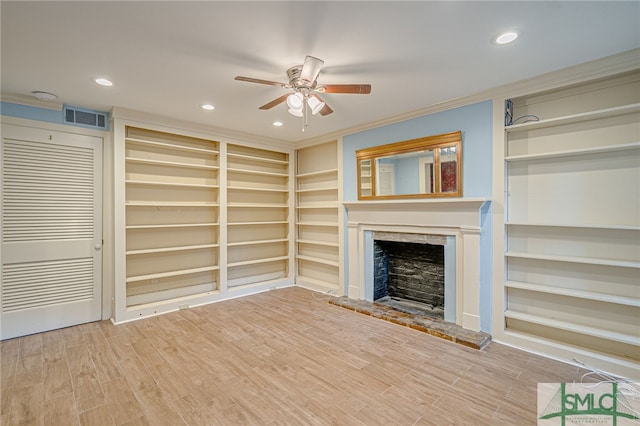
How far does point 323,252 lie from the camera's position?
5.24m

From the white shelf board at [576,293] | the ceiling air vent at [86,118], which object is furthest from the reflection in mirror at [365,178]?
the ceiling air vent at [86,118]

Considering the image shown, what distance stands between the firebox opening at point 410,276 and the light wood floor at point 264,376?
2.45 feet

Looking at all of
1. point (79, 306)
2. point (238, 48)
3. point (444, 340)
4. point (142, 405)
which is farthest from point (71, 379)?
point (444, 340)

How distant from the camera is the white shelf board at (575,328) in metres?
2.42

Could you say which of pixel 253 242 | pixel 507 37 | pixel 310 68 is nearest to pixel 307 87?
pixel 310 68

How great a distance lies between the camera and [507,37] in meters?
2.12

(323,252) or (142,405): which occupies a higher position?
(323,252)

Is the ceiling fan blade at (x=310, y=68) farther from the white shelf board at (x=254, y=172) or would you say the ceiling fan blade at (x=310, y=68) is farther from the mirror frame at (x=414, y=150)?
the white shelf board at (x=254, y=172)

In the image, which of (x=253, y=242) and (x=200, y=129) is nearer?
(x=200, y=129)

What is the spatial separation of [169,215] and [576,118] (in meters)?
4.85

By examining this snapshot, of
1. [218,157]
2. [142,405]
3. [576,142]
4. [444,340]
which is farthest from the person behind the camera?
[218,157]

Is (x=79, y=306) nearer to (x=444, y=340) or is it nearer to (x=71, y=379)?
(x=71, y=379)

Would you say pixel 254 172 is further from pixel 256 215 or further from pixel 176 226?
pixel 176 226

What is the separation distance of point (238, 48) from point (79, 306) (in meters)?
3.60
